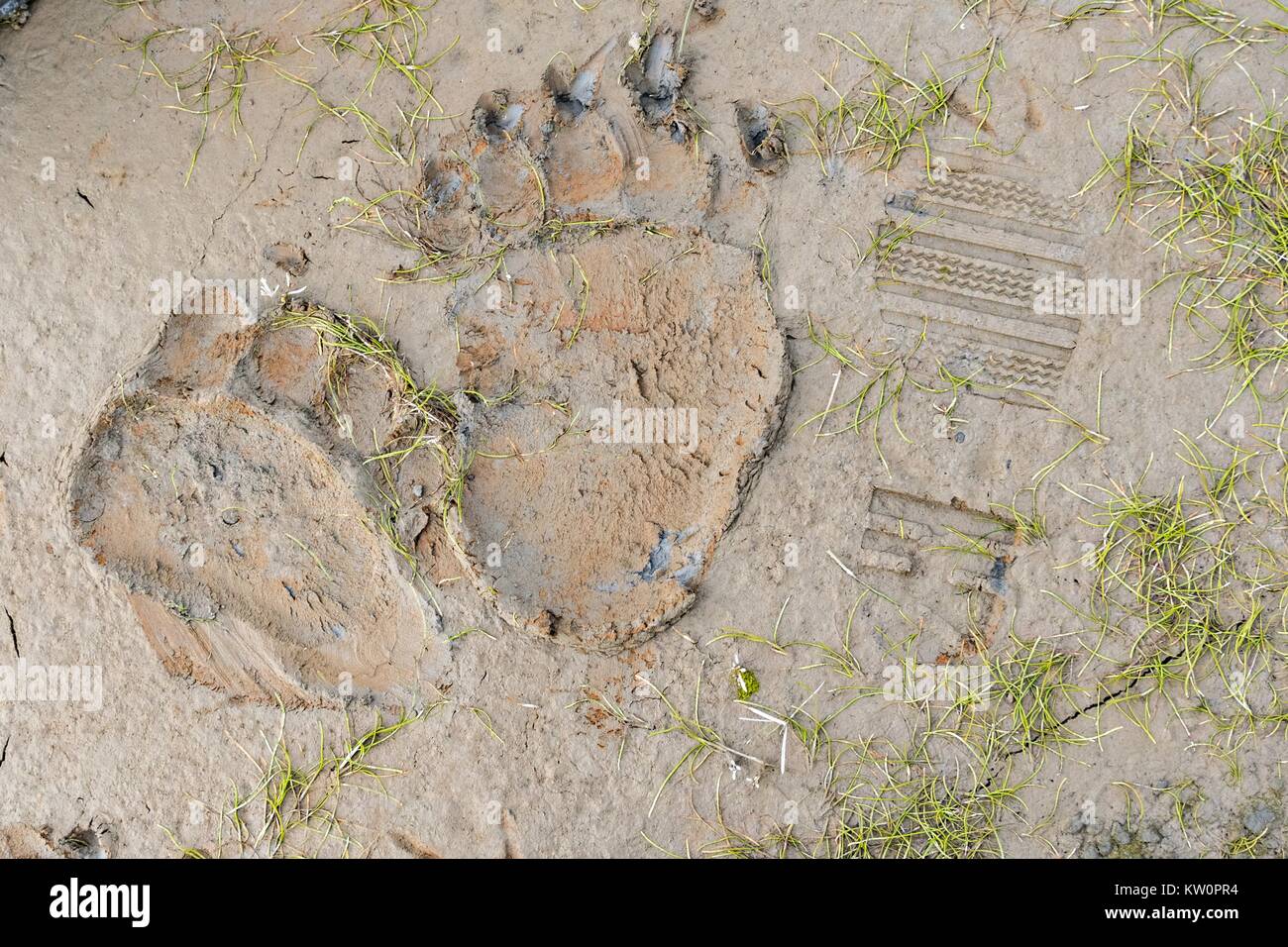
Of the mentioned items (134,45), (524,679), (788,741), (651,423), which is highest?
(134,45)

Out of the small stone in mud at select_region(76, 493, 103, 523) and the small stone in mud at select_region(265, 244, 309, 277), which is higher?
the small stone in mud at select_region(265, 244, 309, 277)

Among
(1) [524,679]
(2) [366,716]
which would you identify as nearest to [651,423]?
(1) [524,679]

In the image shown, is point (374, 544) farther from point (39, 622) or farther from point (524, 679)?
point (39, 622)

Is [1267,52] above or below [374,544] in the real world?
above

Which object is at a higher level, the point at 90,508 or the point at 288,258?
the point at 288,258

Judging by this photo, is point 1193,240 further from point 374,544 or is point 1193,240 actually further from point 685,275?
point 374,544

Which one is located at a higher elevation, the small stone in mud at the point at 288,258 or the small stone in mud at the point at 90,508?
the small stone in mud at the point at 288,258

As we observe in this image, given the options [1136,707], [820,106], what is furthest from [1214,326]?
[820,106]

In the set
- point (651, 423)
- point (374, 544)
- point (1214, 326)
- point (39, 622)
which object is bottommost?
point (39, 622)
